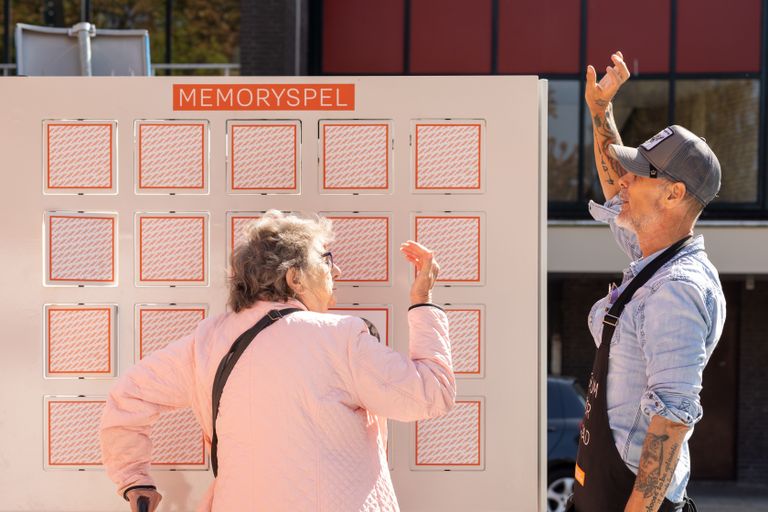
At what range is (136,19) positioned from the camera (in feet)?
37.8

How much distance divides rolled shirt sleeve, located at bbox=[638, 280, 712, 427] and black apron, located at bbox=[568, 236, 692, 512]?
13 centimetres

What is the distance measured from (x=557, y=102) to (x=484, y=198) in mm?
9093

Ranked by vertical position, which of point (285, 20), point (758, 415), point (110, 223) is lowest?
point (758, 415)

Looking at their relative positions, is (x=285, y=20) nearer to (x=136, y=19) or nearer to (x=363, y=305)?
(x=136, y=19)

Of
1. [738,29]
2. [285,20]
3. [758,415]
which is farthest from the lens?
[758,415]

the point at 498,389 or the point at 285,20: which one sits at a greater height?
the point at 285,20

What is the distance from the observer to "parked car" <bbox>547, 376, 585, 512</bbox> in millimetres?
8000

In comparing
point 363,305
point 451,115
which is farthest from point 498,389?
point 451,115

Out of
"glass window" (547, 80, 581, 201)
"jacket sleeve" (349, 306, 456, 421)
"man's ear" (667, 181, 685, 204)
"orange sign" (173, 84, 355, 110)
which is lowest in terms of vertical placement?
"jacket sleeve" (349, 306, 456, 421)

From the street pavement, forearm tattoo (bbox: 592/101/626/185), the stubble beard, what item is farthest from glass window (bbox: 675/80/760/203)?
the stubble beard

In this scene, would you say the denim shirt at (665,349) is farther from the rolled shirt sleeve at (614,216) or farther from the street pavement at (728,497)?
the street pavement at (728,497)

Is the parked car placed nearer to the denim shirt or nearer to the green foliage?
the denim shirt

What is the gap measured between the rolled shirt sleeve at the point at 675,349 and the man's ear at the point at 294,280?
94 cm

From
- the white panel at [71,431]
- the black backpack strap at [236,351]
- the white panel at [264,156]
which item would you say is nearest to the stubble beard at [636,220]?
the black backpack strap at [236,351]
